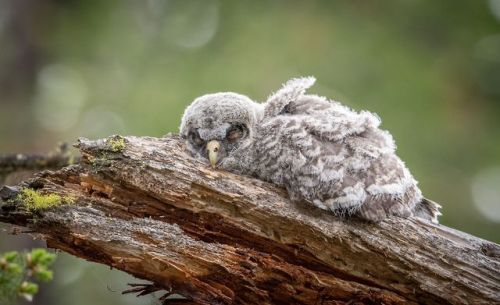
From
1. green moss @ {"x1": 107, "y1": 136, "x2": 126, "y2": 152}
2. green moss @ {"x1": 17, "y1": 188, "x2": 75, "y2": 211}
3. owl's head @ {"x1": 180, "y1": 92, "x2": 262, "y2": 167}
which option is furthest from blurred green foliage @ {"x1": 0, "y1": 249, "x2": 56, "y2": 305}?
owl's head @ {"x1": 180, "y1": 92, "x2": 262, "y2": 167}

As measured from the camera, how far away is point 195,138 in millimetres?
4441

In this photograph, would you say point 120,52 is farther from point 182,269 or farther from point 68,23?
point 182,269

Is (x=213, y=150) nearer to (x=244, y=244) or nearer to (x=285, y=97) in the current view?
(x=285, y=97)

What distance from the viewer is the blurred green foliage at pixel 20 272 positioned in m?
2.75

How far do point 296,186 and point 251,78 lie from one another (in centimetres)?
376

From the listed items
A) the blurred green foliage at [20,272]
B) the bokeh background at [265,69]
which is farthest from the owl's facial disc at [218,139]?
the bokeh background at [265,69]

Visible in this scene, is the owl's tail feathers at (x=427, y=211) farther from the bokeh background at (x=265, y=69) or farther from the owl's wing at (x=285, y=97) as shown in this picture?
the bokeh background at (x=265, y=69)

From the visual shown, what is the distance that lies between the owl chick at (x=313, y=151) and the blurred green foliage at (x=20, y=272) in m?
1.45

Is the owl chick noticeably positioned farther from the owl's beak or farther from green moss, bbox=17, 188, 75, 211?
green moss, bbox=17, 188, 75, 211

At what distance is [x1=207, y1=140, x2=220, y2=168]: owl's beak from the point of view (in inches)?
159

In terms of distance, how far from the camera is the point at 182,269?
342 centimetres

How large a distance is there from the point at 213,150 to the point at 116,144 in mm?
800

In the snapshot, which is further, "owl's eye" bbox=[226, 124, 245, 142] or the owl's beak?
"owl's eye" bbox=[226, 124, 245, 142]

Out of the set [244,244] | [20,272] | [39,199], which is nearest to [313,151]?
[244,244]
